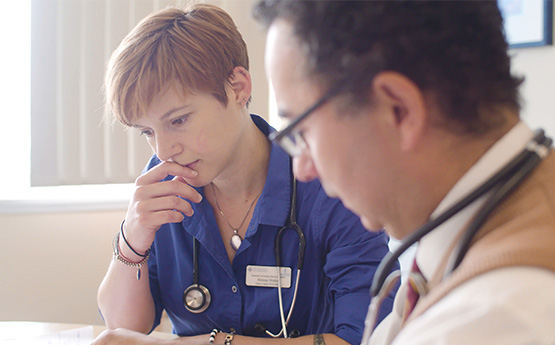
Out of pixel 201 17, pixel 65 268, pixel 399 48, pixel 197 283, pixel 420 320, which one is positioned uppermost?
pixel 201 17

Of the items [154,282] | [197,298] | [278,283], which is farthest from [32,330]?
[278,283]

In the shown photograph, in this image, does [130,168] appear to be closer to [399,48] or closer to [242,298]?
[242,298]

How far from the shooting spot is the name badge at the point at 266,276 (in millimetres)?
1443

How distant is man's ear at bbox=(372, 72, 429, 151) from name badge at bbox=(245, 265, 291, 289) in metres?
0.85

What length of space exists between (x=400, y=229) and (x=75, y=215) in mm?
2006

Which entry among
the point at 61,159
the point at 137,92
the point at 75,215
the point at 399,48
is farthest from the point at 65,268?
the point at 399,48

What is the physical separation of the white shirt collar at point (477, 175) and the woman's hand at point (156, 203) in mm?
860

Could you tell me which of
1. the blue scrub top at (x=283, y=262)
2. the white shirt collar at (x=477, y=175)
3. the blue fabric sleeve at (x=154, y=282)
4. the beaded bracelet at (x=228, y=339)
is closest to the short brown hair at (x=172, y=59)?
the blue scrub top at (x=283, y=262)

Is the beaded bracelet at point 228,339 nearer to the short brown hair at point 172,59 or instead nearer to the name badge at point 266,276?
the name badge at point 266,276

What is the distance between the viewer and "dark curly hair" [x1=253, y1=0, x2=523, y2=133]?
24.6 inches

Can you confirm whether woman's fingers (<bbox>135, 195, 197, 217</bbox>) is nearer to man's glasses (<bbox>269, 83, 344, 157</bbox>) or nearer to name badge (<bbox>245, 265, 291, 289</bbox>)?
name badge (<bbox>245, 265, 291, 289</bbox>)

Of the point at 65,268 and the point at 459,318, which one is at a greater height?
the point at 459,318

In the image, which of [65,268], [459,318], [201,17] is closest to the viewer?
[459,318]

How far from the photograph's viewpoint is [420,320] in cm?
61
